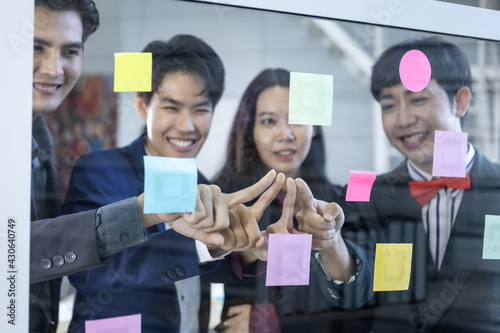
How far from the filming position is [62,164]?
38.4 inches

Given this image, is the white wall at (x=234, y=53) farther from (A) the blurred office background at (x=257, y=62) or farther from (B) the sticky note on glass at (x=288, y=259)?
(B) the sticky note on glass at (x=288, y=259)

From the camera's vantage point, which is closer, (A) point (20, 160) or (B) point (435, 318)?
Result: (A) point (20, 160)

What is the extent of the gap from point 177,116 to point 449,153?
743mm

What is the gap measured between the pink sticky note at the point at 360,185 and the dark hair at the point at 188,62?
403mm

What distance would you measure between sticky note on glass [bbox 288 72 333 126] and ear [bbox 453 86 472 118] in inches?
16.2

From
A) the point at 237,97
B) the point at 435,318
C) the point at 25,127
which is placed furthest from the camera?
the point at 435,318

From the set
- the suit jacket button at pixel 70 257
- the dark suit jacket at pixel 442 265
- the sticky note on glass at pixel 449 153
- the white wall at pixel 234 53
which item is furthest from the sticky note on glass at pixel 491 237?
the suit jacket button at pixel 70 257

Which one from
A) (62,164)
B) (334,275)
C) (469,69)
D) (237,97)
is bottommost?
(334,275)

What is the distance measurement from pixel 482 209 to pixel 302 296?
60 cm

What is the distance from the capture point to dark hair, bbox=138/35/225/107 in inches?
40.2

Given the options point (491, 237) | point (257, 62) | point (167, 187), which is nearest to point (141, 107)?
point (167, 187)

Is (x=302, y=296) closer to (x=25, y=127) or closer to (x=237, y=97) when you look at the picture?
(x=237, y=97)

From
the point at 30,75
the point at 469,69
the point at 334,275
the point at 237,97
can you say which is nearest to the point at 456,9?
the point at 469,69

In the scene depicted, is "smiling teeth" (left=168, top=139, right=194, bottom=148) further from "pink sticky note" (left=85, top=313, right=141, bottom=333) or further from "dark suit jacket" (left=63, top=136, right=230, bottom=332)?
"pink sticky note" (left=85, top=313, right=141, bottom=333)
